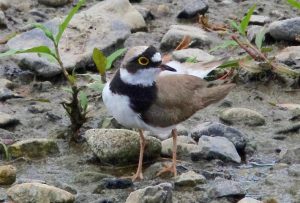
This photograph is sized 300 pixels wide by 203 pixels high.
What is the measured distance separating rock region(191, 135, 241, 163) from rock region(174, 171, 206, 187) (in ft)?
1.32

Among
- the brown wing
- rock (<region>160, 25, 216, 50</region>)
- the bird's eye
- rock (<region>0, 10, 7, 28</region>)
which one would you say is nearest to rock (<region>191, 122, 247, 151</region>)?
the brown wing

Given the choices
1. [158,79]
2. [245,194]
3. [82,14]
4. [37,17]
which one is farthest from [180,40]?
[245,194]

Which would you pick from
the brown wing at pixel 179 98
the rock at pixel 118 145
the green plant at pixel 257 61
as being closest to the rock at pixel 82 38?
the green plant at pixel 257 61

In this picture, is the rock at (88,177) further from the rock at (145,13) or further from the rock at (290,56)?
the rock at (145,13)

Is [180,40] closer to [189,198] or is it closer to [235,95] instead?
[235,95]

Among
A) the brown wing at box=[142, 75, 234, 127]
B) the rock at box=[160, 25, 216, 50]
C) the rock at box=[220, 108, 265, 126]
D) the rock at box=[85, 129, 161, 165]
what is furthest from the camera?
the rock at box=[160, 25, 216, 50]

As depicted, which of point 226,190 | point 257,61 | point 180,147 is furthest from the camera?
point 257,61

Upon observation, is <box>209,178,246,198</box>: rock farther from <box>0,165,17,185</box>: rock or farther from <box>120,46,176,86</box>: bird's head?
<box>0,165,17,185</box>: rock

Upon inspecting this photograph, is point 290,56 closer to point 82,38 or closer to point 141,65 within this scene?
point 82,38

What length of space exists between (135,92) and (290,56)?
2741 mm

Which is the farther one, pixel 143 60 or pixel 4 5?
pixel 4 5

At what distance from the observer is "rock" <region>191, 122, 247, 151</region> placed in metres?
6.96

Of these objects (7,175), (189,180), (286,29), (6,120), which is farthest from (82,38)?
(189,180)

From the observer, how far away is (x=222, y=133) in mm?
7043
